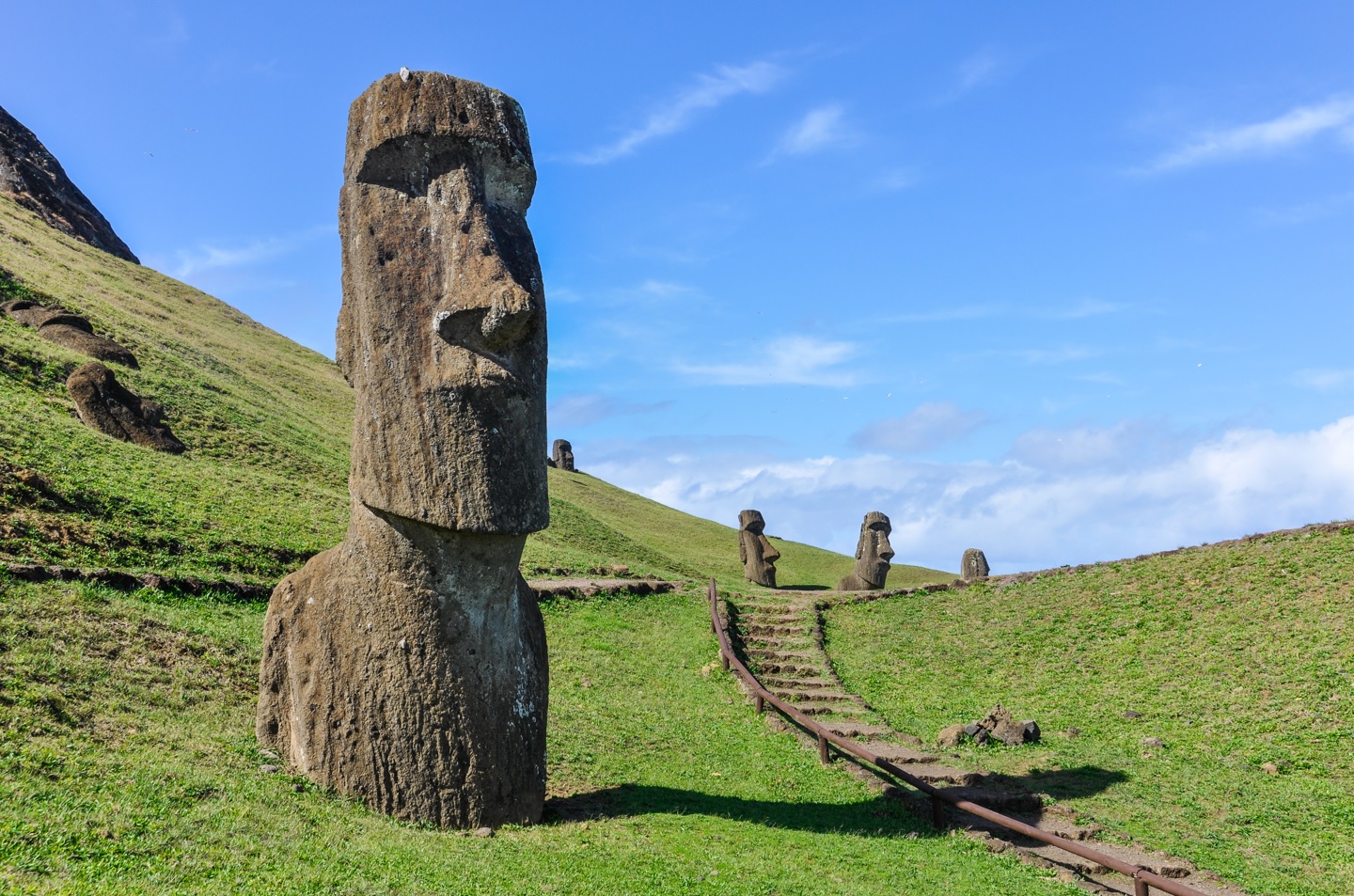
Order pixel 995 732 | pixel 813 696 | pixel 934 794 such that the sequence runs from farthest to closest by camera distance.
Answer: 1. pixel 813 696
2. pixel 995 732
3. pixel 934 794

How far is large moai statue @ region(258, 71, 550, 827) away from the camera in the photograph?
9867mm

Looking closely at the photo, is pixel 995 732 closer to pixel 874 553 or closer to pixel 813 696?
pixel 813 696

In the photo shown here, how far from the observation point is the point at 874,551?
1340 inches

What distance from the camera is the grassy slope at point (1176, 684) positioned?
44.4 feet

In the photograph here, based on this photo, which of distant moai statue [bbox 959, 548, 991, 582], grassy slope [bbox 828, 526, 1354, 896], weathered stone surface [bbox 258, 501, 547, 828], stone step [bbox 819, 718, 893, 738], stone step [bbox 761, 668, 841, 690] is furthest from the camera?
distant moai statue [bbox 959, 548, 991, 582]

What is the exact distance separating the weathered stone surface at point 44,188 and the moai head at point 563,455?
1189 inches

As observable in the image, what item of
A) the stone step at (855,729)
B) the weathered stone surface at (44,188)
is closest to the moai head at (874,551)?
the stone step at (855,729)

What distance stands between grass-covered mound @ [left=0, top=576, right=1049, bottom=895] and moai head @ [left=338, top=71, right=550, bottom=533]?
272 centimetres

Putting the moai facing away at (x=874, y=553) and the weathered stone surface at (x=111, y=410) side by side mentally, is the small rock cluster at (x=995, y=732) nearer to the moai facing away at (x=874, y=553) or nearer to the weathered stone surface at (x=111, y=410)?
the moai facing away at (x=874, y=553)

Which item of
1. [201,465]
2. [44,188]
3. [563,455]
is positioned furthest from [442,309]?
[44,188]

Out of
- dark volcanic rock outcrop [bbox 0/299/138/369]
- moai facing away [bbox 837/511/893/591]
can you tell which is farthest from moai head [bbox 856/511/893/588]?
dark volcanic rock outcrop [bbox 0/299/138/369]

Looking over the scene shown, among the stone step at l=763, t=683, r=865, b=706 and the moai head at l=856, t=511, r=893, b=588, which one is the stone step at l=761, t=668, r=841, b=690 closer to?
the stone step at l=763, t=683, r=865, b=706

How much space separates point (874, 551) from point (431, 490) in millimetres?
25685

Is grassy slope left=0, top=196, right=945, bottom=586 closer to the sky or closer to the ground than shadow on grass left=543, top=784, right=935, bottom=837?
closer to the sky
